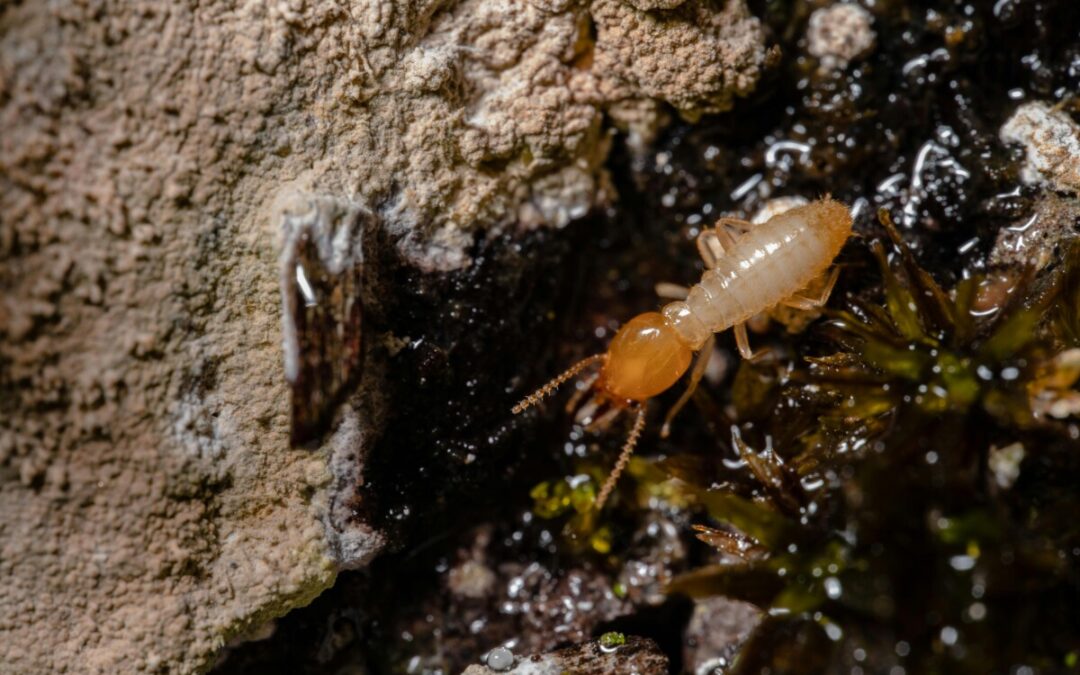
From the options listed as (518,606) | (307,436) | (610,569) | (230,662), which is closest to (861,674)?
(610,569)

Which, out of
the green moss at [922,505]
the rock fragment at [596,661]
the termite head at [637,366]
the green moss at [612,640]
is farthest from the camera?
the termite head at [637,366]

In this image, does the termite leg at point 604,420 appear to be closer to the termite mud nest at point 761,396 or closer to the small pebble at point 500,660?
the termite mud nest at point 761,396

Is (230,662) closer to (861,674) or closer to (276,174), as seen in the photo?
(276,174)

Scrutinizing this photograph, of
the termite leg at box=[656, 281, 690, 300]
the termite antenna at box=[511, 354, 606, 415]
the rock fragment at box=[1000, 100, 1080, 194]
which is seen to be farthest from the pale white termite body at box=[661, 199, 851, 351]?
the rock fragment at box=[1000, 100, 1080, 194]

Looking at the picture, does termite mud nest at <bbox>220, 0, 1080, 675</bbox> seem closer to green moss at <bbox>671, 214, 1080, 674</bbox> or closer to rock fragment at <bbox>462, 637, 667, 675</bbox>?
green moss at <bbox>671, 214, 1080, 674</bbox>

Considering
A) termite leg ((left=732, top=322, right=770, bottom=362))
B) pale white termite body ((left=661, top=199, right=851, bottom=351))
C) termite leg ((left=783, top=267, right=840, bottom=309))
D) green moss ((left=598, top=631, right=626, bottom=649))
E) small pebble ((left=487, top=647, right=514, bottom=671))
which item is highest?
pale white termite body ((left=661, top=199, right=851, bottom=351))

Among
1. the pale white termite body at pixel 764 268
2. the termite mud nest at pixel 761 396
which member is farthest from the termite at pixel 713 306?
the termite mud nest at pixel 761 396

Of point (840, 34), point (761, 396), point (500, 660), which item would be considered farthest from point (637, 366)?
point (840, 34)
